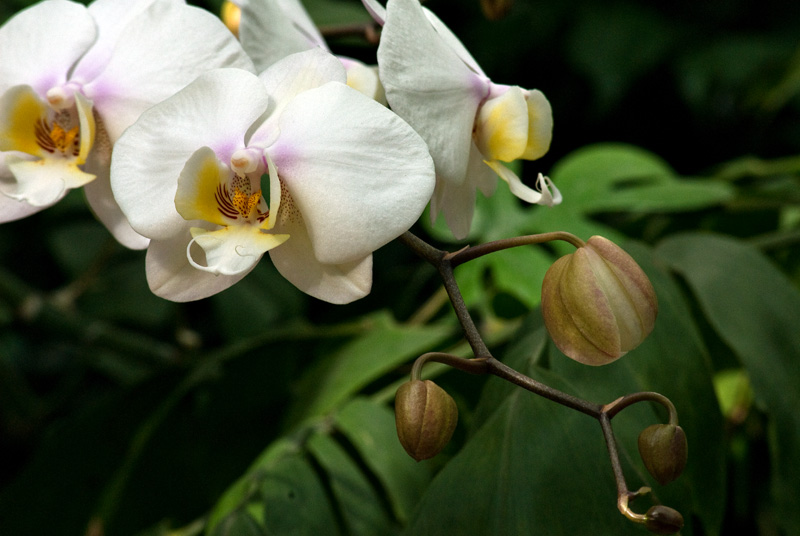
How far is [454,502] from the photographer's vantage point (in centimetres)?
32

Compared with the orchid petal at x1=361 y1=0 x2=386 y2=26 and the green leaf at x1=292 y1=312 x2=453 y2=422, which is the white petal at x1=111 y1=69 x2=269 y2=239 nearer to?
the orchid petal at x1=361 y1=0 x2=386 y2=26

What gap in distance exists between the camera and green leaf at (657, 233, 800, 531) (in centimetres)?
40

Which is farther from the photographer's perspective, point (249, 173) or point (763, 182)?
point (763, 182)

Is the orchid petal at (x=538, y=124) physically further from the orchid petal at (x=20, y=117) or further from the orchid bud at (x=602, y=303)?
the orchid petal at (x=20, y=117)

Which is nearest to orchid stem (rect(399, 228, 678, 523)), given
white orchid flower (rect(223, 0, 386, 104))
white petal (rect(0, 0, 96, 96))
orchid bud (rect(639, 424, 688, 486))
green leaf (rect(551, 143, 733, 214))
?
orchid bud (rect(639, 424, 688, 486))

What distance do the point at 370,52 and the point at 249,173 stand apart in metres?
0.99

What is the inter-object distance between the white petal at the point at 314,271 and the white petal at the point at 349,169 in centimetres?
1

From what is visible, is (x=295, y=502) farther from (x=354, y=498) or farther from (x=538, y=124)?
(x=538, y=124)

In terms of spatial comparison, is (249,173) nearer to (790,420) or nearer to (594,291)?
(594,291)

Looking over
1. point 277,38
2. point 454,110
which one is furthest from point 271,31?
point 454,110

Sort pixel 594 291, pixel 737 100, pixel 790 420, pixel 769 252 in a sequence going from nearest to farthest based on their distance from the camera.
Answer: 1. pixel 594 291
2. pixel 790 420
3. pixel 769 252
4. pixel 737 100

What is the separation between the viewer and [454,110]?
298mm

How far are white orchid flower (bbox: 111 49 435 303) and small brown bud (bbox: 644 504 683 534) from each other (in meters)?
0.13

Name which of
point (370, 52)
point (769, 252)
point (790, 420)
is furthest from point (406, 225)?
point (370, 52)
